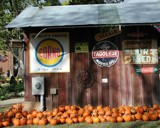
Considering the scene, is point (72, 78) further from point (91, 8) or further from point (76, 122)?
point (91, 8)

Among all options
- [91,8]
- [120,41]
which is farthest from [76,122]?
[91,8]

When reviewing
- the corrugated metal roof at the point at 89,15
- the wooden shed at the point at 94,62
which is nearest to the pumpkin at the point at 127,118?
the wooden shed at the point at 94,62

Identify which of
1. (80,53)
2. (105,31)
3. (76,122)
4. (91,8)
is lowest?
(76,122)

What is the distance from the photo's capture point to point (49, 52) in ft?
29.7

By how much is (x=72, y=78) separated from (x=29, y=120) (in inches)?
76.1

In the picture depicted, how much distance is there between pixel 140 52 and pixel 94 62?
143 centimetres

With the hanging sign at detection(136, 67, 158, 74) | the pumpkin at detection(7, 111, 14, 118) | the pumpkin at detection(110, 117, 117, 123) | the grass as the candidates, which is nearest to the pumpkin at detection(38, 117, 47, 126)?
the grass

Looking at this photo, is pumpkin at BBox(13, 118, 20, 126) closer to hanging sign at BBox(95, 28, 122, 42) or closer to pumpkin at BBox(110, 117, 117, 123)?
pumpkin at BBox(110, 117, 117, 123)

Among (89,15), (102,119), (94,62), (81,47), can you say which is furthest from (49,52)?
(102,119)

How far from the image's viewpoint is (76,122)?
7.79 metres

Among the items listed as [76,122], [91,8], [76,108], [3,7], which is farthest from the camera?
[3,7]

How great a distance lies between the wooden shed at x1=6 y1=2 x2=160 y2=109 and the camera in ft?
29.0

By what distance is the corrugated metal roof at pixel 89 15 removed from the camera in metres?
8.14

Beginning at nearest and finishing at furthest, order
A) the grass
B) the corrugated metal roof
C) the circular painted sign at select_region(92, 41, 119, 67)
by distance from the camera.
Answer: the grass, the corrugated metal roof, the circular painted sign at select_region(92, 41, 119, 67)
